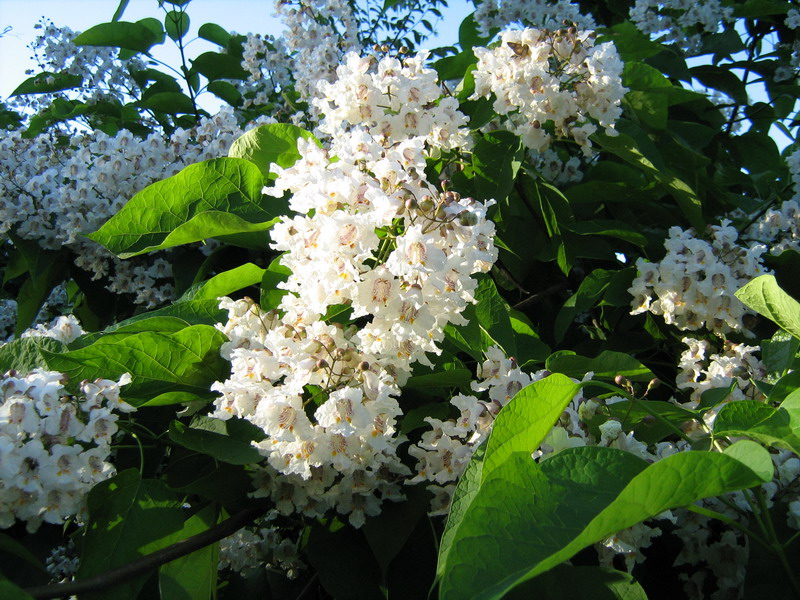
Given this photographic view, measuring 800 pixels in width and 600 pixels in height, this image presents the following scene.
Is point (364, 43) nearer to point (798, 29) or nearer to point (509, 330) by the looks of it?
point (798, 29)

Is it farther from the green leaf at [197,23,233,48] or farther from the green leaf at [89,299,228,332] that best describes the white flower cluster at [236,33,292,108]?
the green leaf at [89,299,228,332]

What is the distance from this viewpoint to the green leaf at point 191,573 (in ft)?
3.29

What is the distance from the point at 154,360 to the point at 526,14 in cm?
251

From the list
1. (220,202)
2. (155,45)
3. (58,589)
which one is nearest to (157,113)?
(155,45)

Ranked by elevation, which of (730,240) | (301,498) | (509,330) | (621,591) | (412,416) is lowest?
(621,591)

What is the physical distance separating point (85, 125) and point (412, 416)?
2.79 meters

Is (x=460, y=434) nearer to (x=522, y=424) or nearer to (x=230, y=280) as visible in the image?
(x=522, y=424)

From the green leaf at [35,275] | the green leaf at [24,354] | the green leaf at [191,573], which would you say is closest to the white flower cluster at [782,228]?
the green leaf at [191,573]

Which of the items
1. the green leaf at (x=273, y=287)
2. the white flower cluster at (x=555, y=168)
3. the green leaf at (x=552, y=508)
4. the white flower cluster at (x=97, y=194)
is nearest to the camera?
the green leaf at (x=552, y=508)

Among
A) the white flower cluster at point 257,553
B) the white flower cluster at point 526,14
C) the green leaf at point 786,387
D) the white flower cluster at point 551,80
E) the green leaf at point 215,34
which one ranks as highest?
the green leaf at point 215,34

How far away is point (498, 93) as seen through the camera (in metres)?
1.65

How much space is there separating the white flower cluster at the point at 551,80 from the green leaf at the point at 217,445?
994mm

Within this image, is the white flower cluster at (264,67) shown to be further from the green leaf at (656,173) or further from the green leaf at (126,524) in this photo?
the green leaf at (126,524)

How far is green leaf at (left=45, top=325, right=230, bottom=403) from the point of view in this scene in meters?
1.10
